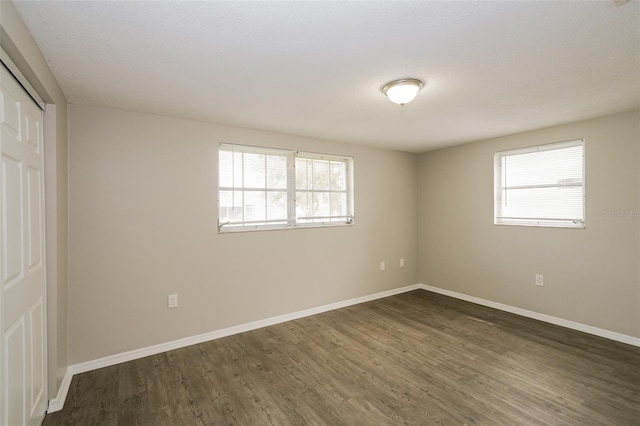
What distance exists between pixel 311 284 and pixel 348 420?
2.02 meters

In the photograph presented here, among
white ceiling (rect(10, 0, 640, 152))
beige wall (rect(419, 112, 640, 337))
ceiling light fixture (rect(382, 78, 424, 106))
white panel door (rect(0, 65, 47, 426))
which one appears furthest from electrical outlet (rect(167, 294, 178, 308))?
beige wall (rect(419, 112, 640, 337))

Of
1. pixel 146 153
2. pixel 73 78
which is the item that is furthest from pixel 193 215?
pixel 73 78

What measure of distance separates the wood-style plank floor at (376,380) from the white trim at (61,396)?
2.2 inches

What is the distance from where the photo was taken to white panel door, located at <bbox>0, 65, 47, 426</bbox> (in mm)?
1401

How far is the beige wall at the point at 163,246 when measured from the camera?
8.60 ft

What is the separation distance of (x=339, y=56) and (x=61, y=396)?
10.1 ft

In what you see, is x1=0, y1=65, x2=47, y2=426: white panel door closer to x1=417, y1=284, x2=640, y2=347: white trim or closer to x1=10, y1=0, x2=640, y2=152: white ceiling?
x1=10, y1=0, x2=640, y2=152: white ceiling

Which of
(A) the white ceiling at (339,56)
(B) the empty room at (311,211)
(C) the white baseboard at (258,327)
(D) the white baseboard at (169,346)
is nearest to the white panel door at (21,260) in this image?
(B) the empty room at (311,211)

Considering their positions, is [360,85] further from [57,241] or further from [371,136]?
[57,241]

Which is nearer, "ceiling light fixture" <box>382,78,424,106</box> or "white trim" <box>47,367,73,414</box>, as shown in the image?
"white trim" <box>47,367,73,414</box>

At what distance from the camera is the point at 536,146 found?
367 cm

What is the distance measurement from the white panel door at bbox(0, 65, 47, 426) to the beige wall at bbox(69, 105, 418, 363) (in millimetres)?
666

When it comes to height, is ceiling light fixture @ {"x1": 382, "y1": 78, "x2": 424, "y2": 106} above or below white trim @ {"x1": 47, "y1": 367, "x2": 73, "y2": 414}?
above

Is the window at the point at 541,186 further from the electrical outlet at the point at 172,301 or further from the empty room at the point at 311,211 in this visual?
the electrical outlet at the point at 172,301
